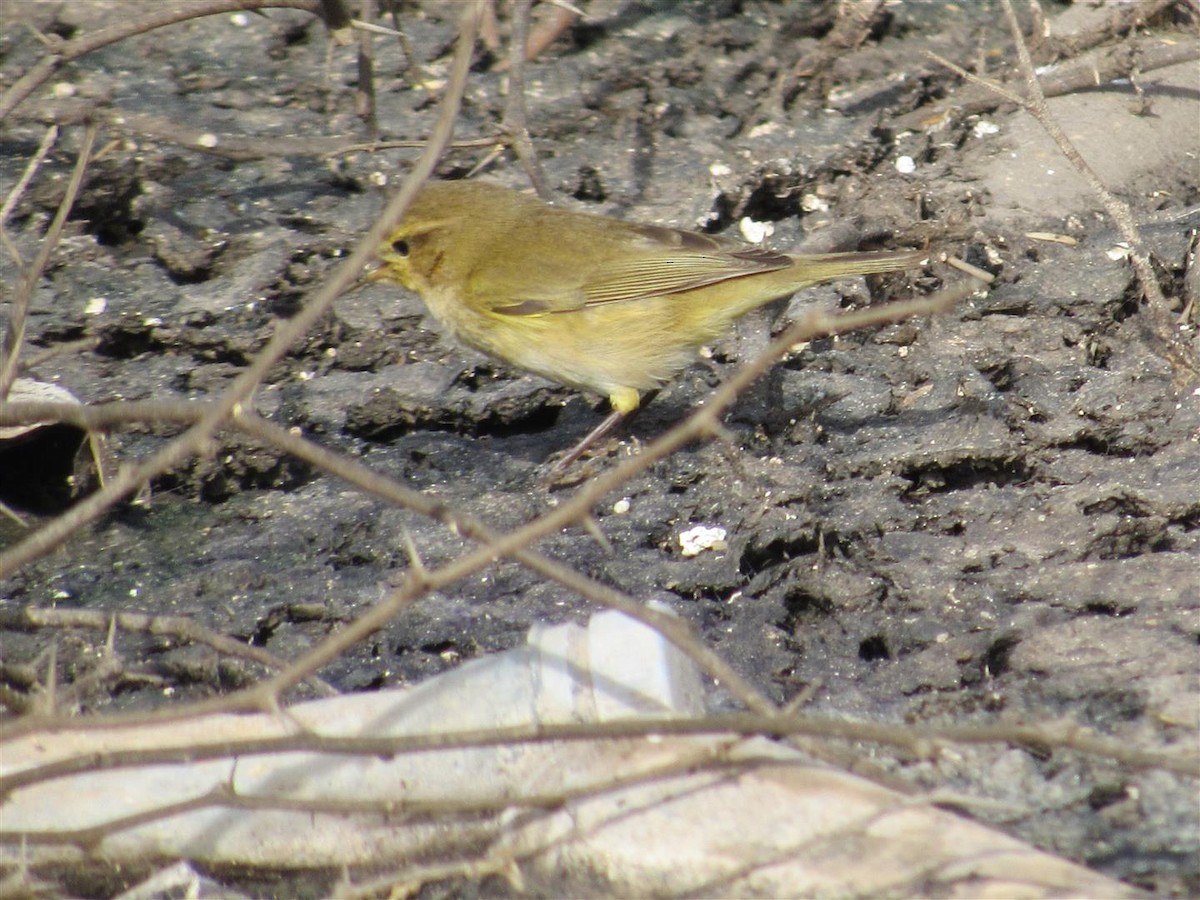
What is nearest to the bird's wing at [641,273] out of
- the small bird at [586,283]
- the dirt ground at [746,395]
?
the small bird at [586,283]

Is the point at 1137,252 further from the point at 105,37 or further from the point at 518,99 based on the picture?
the point at 105,37

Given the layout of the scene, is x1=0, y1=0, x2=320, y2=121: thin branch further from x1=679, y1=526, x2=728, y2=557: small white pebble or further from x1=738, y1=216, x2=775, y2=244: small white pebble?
x1=679, y1=526, x2=728, y2=557: small white pebble

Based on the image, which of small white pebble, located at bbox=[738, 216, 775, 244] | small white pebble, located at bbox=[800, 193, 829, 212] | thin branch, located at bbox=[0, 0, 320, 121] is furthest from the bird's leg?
thin branch, located at bbox=[0, 0, 320, 121]

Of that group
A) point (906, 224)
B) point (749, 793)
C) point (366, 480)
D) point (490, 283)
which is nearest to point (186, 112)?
point (490, 283)

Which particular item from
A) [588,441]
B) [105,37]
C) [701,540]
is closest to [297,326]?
[701,540]

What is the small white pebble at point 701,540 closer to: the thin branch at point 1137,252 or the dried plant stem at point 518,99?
the thin branch at point 1137,252

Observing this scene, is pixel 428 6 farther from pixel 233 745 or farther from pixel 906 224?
pixel 233 745
